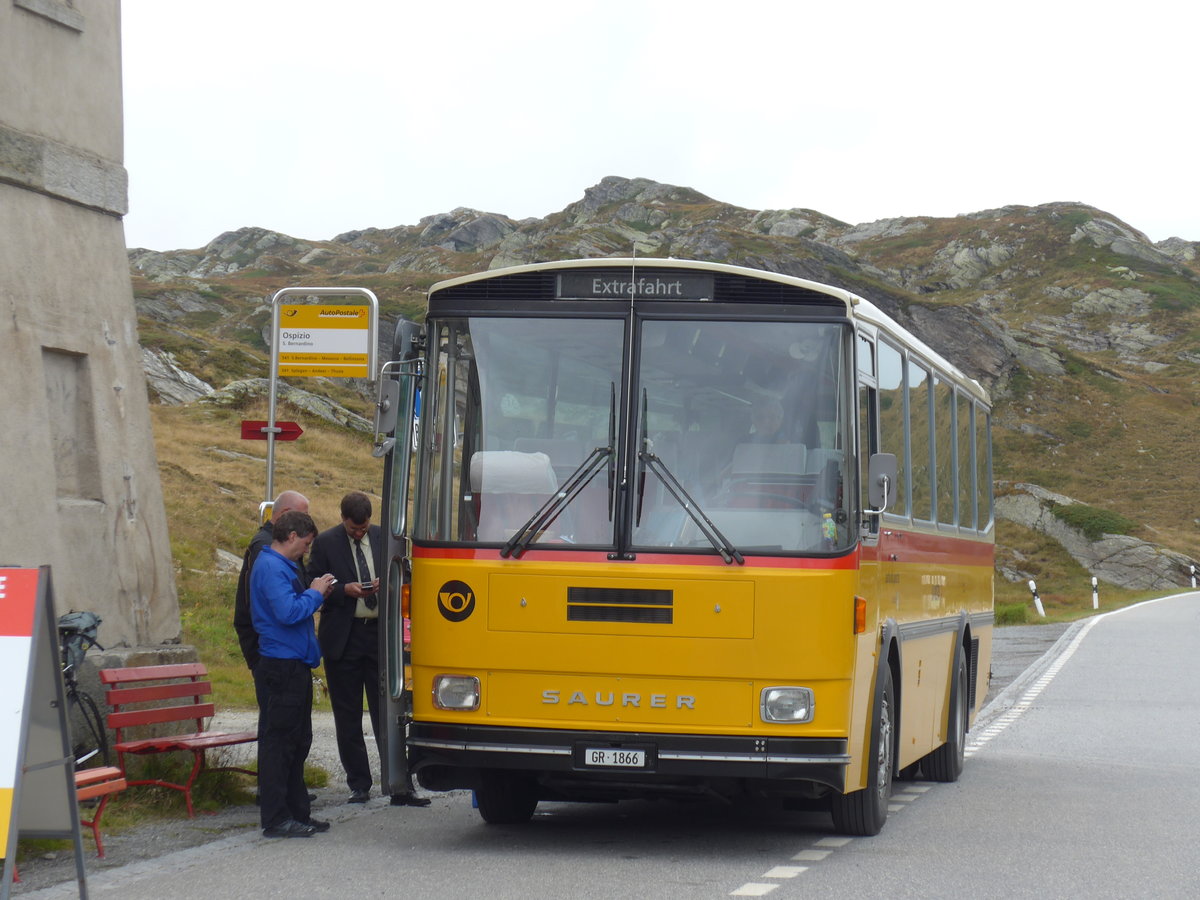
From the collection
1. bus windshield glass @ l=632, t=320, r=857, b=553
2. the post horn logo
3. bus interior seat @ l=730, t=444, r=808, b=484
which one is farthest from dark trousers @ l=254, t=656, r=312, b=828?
bus interior seat @ l=730, t=444, r=808, b=484

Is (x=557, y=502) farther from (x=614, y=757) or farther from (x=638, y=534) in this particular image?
(x=614, y=757)

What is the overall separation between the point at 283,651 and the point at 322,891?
72.4 inches

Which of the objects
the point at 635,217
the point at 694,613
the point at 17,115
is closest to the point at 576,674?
the point at 694,613

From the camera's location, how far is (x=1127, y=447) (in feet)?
307

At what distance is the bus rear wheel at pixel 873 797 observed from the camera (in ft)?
29.8

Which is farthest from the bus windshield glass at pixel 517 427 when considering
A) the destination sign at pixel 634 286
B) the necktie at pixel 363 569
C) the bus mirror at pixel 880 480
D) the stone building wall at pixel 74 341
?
the stone building wall at pixel 74 341

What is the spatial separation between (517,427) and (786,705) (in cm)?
201

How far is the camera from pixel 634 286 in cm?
879

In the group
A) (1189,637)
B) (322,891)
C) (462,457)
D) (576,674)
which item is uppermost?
(462,457)

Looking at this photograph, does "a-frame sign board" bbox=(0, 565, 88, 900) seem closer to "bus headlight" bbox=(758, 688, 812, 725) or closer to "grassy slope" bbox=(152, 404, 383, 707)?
"bus headlight" bbox=(758, 688, 812, 725)

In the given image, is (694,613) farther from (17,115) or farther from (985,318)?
(985,318)

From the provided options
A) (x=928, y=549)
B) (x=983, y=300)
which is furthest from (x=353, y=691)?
(x=983, y=300)

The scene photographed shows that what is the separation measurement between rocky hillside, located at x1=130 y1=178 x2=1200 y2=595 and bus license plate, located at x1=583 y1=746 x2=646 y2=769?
44.4m

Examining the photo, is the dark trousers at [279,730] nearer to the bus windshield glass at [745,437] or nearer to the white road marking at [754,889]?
the bus windshield glass at [745,437]
